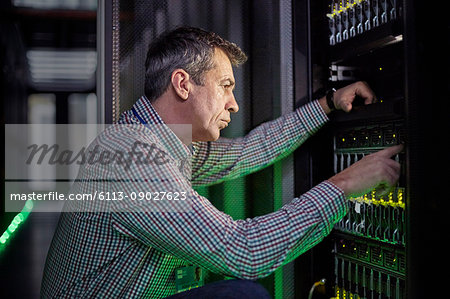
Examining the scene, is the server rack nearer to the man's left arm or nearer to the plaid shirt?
the man's left arm

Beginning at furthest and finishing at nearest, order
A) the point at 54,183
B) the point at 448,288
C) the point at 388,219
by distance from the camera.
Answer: the point at 54,183
the point at 388,219
the point at 448,288

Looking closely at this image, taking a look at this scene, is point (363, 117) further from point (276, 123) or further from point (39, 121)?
point (39, 121)

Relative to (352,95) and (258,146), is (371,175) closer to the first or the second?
(352,95)

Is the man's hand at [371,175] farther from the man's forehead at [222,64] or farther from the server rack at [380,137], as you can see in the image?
the man's forehead at [222,64]

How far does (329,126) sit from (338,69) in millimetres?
241

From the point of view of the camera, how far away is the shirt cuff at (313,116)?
168 cm

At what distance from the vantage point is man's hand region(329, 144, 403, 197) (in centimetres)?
123

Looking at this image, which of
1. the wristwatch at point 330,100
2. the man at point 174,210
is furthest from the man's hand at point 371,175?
the wristwatch at point 330,100

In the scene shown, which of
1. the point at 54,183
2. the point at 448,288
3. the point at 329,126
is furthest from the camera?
the point at 54,183

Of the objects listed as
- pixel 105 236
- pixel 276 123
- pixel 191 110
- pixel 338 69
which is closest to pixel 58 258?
pixel 105 236

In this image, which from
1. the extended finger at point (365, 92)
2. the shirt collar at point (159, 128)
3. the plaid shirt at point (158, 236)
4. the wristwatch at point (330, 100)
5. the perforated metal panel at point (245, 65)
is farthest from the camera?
the perforated metal panel at point (245, 65)

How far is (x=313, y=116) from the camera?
5.57ft

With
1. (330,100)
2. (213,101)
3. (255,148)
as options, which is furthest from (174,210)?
(330,100)

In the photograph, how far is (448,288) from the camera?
3.99 feet
